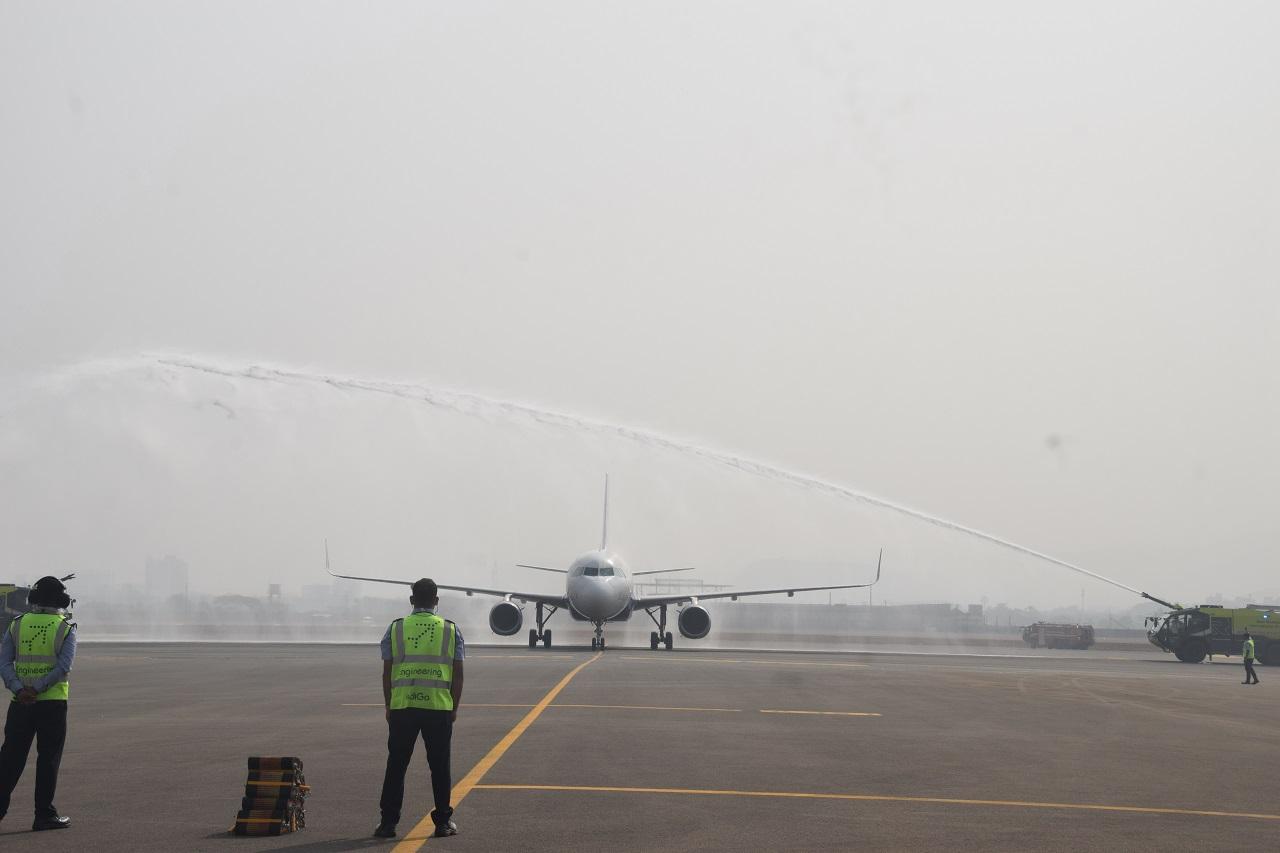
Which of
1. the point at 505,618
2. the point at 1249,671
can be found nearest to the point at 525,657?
the point at 505,618

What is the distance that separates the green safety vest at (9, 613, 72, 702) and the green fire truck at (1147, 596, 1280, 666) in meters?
57.1

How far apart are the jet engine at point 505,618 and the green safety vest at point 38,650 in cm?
4395

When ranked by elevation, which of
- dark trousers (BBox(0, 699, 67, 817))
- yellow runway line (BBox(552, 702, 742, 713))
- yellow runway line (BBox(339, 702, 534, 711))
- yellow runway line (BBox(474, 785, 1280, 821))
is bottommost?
yellow runway line (BBox(474, 785, 1280, 821))

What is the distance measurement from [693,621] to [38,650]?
150 ft

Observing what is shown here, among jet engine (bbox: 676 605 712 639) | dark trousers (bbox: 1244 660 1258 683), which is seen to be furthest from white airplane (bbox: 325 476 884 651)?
dark trousers (bbox: 1244 660 1258 683)

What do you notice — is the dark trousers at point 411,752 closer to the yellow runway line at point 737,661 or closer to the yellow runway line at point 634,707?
the yellow runway line at point 634,707

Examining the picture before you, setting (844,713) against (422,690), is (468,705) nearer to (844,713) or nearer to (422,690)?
(844,713)

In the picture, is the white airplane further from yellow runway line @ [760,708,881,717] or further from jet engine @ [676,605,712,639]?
yellow runway line @ [760,708,881,717]

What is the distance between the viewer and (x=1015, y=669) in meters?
45.3

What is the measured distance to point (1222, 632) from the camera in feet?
195

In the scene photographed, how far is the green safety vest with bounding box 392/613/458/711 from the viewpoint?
11.0 metres

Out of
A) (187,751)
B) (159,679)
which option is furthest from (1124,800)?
(159,679)

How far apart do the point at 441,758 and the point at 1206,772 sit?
10.6 metres

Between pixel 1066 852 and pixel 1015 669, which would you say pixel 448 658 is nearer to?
pixel 1066 852
